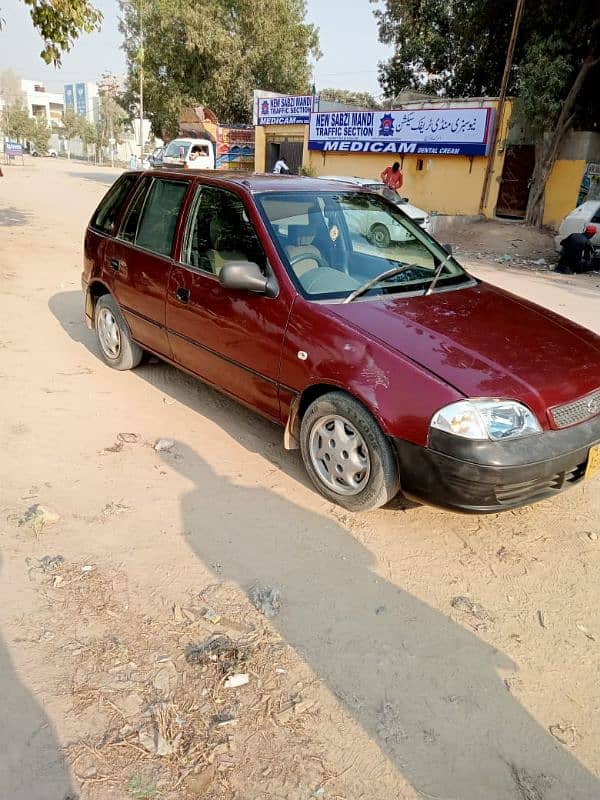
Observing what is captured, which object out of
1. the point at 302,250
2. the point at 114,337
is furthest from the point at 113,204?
the point at 302,250

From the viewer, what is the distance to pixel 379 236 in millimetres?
4086

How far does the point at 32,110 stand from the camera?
358ft

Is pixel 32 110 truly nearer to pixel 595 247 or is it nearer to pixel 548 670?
pixel 595 247

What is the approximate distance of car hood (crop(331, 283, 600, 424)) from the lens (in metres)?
2.83

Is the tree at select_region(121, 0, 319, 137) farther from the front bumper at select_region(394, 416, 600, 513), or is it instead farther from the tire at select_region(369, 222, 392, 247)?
the front bumper at select_region(394, 416, 600, 513)

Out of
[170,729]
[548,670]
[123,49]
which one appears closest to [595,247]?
[548,670]

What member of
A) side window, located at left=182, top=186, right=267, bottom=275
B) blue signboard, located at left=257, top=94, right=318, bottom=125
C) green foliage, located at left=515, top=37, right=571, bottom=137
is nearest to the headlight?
side window, located at left=182, top=186, right=267, bottom=275

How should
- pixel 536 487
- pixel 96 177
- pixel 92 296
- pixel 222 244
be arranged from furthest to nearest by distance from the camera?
pixel 96 177 < pixel 92 296 < pixel 222 244 < pixel 536 487

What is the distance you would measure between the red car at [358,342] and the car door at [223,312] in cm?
1

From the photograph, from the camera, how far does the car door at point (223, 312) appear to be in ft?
11.6

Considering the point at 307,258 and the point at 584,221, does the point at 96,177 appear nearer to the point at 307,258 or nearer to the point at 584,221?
the point at 584,221

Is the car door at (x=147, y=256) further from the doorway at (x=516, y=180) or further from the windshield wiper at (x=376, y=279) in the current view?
the doorway at (x=516, y=180)

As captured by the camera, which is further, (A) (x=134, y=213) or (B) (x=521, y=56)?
(B) (x=521, y=56)

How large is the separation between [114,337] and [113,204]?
1165 millimetres
